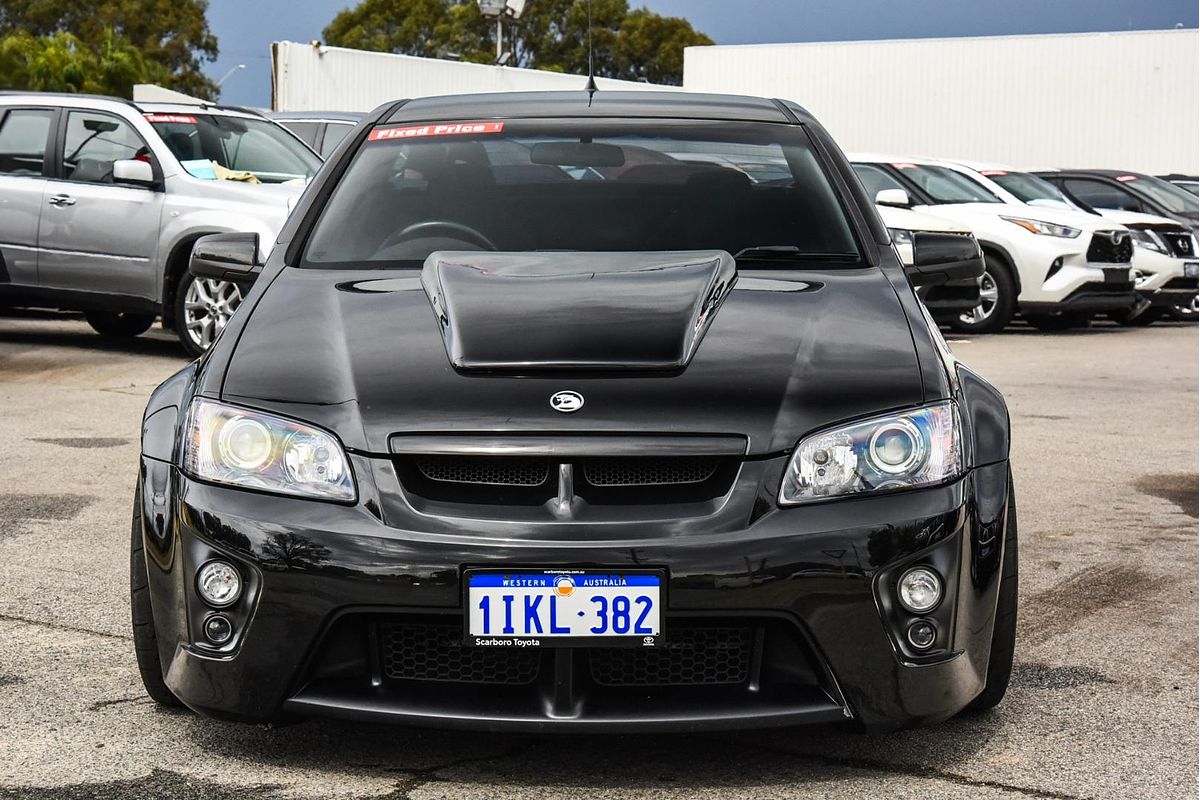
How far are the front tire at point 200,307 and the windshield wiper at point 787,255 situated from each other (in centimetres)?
693

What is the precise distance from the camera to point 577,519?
3105 mm

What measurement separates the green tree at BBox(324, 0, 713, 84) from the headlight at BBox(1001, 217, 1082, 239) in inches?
2406

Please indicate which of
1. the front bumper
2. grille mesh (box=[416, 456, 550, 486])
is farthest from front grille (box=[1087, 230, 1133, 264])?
grille mesh (box=[416, 456, 550, 486])

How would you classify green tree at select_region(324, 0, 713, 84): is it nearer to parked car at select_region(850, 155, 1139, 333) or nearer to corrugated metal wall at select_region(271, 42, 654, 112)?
corrugated metal wall at select_region(271, 42, 654, 112)

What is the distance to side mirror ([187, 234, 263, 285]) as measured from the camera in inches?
181

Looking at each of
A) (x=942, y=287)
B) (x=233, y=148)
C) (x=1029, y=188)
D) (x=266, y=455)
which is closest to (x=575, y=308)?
(x=266, y=455)

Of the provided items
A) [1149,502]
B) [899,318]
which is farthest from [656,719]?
[1149,502]

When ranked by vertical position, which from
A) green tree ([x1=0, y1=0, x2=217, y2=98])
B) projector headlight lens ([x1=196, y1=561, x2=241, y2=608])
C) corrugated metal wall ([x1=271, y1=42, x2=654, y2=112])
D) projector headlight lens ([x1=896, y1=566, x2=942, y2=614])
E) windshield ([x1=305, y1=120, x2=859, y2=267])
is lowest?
projector headlight lens ([x1=196, y1=561, x2=241, y2=608])

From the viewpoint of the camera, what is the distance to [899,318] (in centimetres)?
369

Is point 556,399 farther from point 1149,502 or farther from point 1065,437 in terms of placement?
point 1065,437

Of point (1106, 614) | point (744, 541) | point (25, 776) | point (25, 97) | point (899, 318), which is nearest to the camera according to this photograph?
point (744, 541)

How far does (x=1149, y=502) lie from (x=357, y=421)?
4447mm

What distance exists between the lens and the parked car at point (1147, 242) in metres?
16.5

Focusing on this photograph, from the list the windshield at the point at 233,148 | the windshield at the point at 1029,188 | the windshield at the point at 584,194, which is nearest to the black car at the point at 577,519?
the windshield at the point at 584,194
